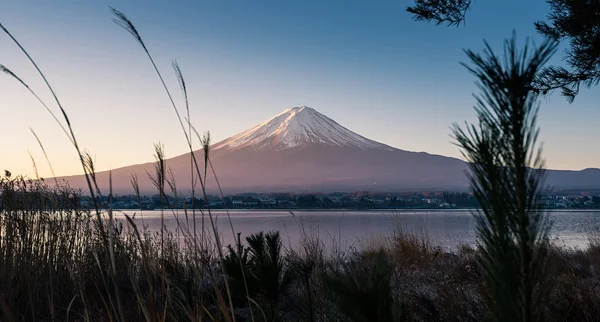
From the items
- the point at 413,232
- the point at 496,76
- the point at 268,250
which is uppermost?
the point at 496,76

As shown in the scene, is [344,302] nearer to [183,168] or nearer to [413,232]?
[413,232]

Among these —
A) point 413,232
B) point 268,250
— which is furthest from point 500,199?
point 413,232

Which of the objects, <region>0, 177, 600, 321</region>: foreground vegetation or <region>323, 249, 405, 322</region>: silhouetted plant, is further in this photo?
<region>0, 177, 600, 321</region>: foreground vegetation

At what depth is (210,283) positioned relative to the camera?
157 inches

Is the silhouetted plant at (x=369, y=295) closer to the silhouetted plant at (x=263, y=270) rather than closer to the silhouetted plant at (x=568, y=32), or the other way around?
Answer: the silhouetted plant at (x=263, y=270)

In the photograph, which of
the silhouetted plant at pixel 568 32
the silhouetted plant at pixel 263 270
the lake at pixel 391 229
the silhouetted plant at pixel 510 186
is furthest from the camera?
the lake at pixel 391 229

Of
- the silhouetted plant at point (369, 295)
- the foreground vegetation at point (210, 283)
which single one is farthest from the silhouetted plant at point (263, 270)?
the silhouetted plant at point (369, 295)

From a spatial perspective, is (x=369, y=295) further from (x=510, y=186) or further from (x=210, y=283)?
(x=210, y=283)

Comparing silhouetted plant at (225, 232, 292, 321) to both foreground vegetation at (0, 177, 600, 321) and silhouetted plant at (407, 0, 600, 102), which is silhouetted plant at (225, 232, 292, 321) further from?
silhouetted plant at (407, 0, 600, 102)

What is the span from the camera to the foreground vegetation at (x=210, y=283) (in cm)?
79

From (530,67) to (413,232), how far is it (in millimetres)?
8423

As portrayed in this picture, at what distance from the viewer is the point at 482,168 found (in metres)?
0.54

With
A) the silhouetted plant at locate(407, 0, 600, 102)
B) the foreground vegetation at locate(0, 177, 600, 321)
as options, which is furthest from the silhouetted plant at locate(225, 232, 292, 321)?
the silhouetted plant at locate(407, 0, 600, 102)

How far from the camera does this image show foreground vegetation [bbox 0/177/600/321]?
785mm
